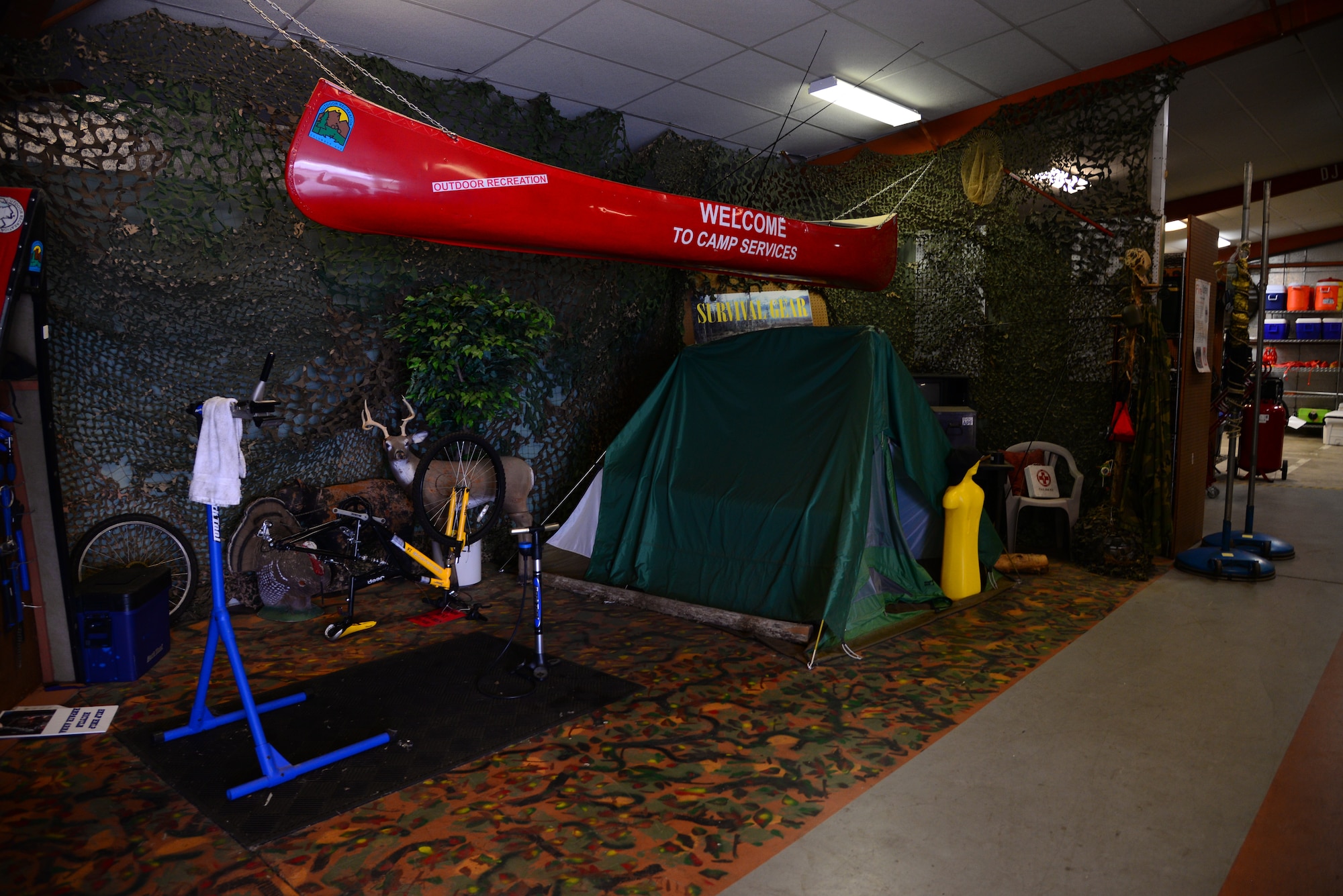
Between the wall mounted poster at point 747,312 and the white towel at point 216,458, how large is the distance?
3.90m

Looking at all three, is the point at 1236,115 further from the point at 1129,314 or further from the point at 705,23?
the point at 705,23

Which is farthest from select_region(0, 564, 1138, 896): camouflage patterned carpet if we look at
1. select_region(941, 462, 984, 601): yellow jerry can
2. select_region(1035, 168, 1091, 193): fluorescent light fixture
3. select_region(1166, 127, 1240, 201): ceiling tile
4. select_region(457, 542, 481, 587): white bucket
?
select_region(1166, 127, 1240, 201): ceiling tile

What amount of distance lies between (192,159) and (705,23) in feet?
9.02

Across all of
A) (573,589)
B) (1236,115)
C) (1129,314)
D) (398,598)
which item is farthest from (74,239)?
(1236,115)

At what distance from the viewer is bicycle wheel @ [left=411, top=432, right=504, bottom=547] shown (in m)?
4.34

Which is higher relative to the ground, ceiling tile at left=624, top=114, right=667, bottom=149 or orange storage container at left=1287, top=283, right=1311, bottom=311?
ceiling tile at left=624, top=114, right=667, bottom=149

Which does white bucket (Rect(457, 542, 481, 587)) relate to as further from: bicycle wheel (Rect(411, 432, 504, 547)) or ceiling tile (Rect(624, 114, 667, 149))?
ceiling tile (Rect(624, 114, 667, 149))

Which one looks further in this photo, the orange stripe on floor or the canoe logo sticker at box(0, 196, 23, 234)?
the canoe logo sticker at box(0, 196, 23, 234)

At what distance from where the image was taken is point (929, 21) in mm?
4332

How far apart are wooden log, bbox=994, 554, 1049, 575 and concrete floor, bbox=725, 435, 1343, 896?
2.39ft

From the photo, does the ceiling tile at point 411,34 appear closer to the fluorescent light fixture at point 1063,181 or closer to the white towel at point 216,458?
the white towel at point 216,458

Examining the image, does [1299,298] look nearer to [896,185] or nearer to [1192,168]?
[1192,168]

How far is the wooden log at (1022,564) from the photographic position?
4.80 m

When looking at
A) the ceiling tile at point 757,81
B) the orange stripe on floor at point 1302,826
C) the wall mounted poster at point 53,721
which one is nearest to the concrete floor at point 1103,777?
the orange stripe on floor at point 1302,826
